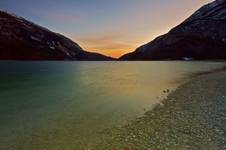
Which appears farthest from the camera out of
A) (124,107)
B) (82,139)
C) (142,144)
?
(124,107)

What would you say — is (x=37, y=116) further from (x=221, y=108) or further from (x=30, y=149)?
(x=221, y=108)

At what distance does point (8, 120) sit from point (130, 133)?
11.2 metres

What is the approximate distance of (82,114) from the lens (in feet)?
60.5

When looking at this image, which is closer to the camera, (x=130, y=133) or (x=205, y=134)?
(x=205, y=134)

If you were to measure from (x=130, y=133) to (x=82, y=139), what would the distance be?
3.20 metres

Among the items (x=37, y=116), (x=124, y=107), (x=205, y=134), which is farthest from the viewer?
(x=124, y=107)

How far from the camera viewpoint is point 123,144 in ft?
36.2

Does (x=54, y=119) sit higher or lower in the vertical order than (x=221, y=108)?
lower

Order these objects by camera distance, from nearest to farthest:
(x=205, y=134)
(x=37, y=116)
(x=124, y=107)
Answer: (x=205, y=134), (x=37, y=116), (x=124, y=107)

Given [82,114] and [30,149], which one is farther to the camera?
[82,114]

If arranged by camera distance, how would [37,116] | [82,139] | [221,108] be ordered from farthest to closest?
[37,116] < [221,108] < [82,139]

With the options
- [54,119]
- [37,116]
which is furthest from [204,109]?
[37,116]

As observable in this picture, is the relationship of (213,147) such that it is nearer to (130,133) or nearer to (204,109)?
(130,133)

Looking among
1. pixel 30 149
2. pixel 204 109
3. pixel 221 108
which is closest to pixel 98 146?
pixel 30 149
